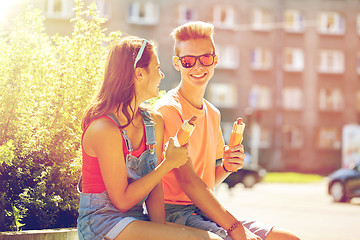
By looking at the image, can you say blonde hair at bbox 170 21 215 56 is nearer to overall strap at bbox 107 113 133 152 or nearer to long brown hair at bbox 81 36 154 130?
long brown hair at bbox 81 36 154 130

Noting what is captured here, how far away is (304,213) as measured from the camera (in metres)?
15.9

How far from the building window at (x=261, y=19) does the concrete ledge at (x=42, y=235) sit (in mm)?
39352

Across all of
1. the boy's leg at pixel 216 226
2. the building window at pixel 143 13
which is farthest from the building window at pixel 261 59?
the boy's leg at pixel 216 226

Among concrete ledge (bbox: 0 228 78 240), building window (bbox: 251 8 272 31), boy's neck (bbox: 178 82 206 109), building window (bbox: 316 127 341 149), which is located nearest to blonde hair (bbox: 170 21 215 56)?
boy's neck (bbox: 178 82 206 109)

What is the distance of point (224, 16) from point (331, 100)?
364 inches

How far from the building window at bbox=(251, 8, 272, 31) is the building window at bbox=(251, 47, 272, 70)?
4.65 ft

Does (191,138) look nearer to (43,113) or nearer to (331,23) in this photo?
(43,113)

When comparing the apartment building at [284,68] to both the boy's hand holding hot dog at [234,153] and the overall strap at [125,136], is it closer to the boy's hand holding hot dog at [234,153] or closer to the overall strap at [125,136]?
the boy's hand holding hot dog at [234,153]

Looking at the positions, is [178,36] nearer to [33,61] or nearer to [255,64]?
[33,61]

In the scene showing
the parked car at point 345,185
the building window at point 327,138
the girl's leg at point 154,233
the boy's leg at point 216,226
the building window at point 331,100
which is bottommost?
the building window at point 327,138

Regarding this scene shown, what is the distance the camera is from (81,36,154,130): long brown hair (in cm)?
321

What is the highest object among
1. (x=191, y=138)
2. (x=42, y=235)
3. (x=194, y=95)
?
(x=194, y=95)

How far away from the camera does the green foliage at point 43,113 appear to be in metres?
4.19

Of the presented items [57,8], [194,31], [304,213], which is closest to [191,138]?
[194,31]
